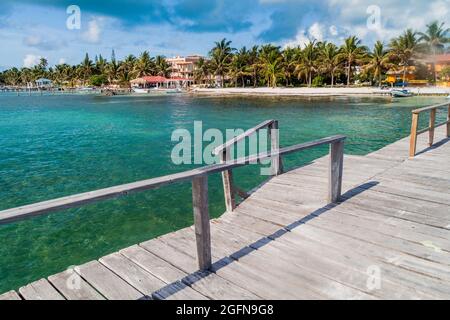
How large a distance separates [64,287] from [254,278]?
183 centimetres

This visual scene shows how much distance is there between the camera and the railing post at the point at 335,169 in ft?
16.2

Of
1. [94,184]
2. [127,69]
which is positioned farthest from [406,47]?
[127,69]

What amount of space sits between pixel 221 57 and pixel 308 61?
2507 cm

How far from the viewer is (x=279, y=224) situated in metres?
4.57

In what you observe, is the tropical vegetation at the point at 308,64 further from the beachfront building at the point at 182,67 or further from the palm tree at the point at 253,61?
the beachfront building at the point at 182,67

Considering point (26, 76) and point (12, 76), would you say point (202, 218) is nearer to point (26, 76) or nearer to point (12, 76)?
point (26, 76)

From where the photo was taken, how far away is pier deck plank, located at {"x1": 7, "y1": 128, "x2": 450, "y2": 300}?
3092 mm

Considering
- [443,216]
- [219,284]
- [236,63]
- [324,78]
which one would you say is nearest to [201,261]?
[219,284]

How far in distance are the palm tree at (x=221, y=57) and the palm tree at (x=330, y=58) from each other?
25.5 metres

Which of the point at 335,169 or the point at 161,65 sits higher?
the point at 161,65

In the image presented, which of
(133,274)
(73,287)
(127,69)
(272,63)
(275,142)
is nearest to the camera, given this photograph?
(73,287)

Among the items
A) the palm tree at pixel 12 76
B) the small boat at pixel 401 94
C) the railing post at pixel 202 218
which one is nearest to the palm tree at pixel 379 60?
the small boat at pixel 401 94

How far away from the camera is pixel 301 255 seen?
12.1 ft

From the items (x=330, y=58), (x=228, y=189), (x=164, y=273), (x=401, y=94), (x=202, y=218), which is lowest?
(x=164, y=273)
